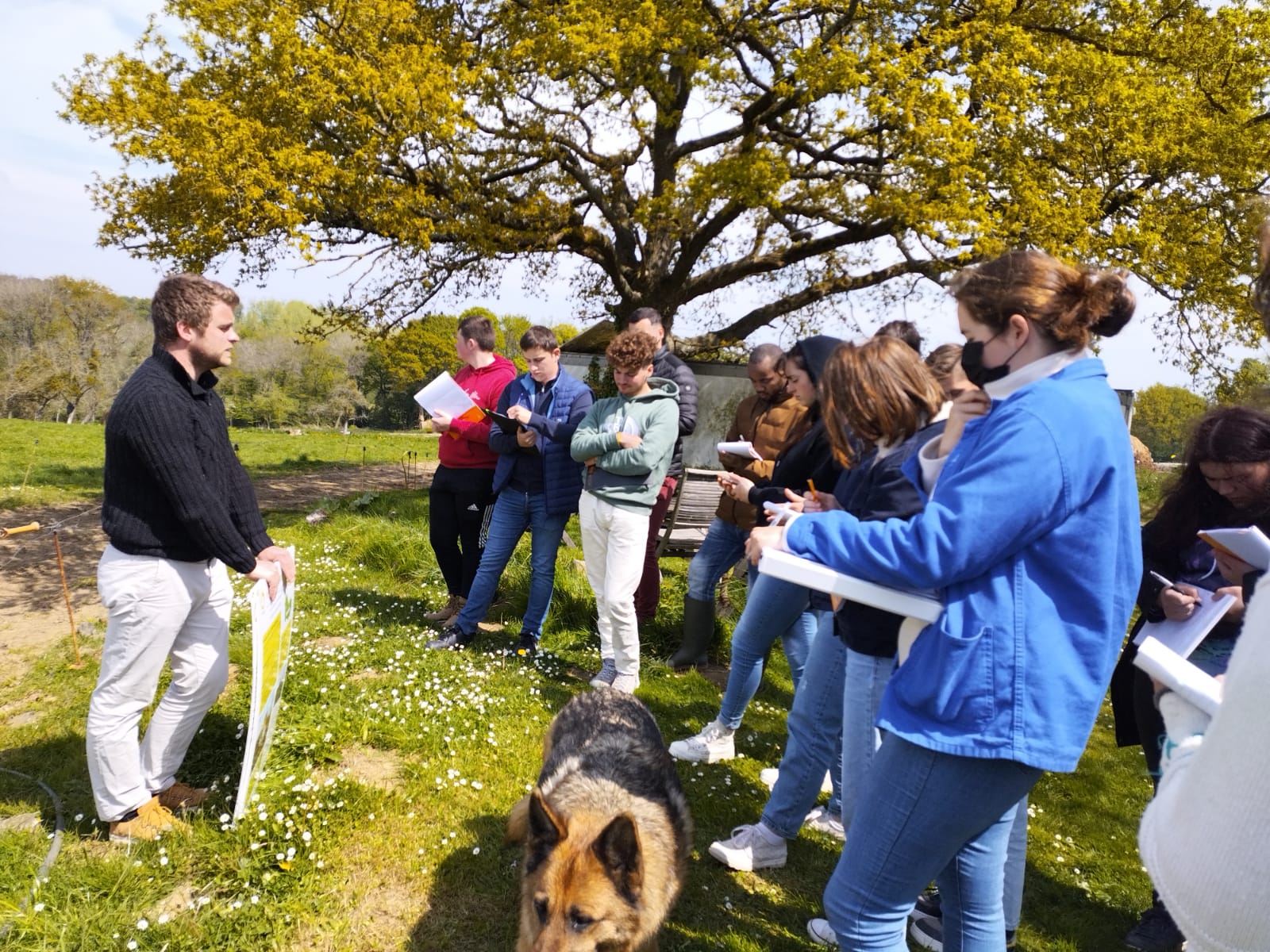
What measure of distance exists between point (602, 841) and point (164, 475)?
222cm

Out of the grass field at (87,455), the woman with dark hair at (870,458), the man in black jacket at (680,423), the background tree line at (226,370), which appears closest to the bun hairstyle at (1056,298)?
the woman with dark hair at (870,458)

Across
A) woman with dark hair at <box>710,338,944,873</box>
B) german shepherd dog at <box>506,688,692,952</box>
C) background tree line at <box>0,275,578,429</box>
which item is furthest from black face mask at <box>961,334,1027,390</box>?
background tree line at <box>0,275,578,429</box>

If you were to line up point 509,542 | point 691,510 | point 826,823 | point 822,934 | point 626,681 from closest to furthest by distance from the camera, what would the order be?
point 822,934, point 826,823, point 626,681, point 509,542, point 691,510

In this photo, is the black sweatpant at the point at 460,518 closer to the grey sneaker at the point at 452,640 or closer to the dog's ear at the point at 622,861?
the grey sneaker at the point at 452,640

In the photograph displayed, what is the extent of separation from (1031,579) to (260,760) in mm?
3285

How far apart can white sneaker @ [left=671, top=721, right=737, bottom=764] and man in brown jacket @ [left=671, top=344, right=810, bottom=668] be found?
1.22 metres

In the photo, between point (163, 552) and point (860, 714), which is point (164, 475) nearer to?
point (163, 552)

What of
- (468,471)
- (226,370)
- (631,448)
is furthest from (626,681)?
(226,370)

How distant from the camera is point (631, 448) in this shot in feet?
15.5

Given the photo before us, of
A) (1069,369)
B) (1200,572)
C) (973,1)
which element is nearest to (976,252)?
(973,1)

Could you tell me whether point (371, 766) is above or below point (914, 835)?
below

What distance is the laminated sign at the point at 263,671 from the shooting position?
3.01 m

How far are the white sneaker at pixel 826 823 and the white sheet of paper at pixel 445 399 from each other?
3.62 meters

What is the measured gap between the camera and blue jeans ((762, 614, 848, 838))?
10.5 feet
